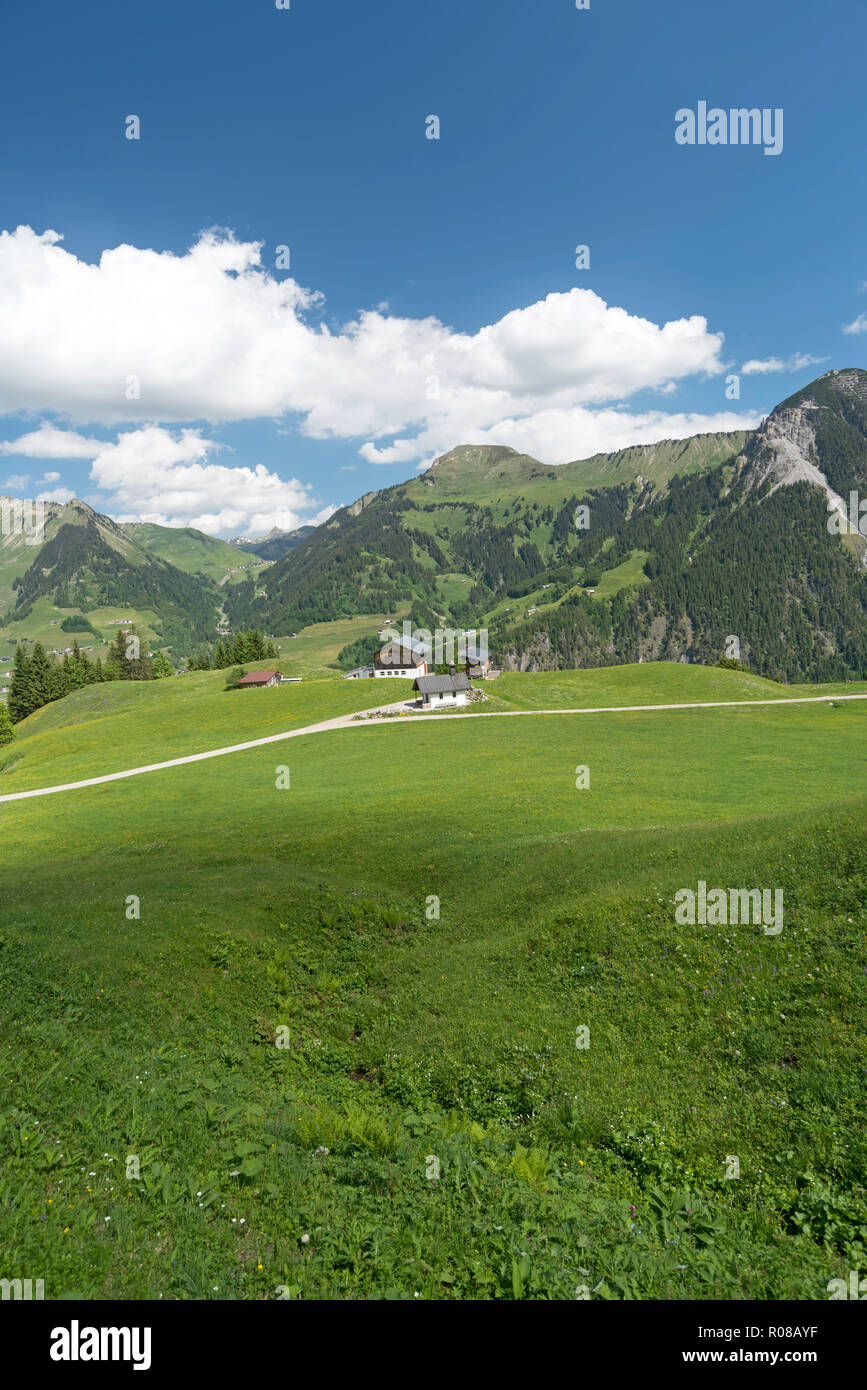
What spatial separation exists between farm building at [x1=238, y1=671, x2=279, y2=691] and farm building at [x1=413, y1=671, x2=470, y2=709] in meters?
53.6

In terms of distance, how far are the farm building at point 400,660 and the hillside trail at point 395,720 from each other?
4990 centimetres

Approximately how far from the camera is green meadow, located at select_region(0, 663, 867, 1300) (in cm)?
899

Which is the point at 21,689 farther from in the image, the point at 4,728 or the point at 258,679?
the point at 258,679

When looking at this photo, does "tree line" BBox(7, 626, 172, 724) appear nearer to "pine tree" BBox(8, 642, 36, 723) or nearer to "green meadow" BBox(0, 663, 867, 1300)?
"pine tree" BBox(8, 642, 36, 723)

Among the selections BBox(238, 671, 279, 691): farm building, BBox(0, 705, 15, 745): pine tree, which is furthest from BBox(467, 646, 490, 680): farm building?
BBox(0, 705, 15, 745): pine tree

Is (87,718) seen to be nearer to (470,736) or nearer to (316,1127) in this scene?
(470,736)

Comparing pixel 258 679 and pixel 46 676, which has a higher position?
pixel 46 676

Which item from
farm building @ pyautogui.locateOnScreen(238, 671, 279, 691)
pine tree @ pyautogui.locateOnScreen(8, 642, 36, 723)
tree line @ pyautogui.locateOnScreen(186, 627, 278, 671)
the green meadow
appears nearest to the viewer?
the green meadow

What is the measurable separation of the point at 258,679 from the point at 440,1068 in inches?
5119

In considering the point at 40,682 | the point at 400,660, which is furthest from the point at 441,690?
the point at 40,682

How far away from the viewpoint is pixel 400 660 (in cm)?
14988
